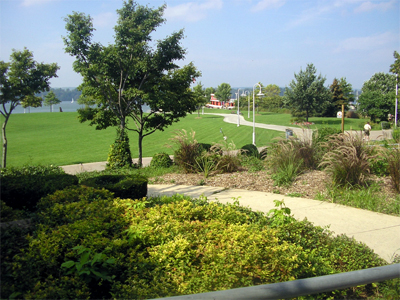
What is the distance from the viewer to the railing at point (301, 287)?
1.36 metres

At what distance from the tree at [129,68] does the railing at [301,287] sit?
35.3ft

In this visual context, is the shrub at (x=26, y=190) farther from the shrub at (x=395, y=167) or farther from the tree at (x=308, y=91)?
the tree at (x=308, y=91)

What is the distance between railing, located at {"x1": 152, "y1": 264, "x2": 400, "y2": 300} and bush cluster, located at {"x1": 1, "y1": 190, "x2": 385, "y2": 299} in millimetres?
1697

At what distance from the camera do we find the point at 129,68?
12.0m

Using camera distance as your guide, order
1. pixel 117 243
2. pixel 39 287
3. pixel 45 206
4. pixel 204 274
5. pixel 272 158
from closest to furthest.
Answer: pixel 39 287 < pixel 204 274 < pixel 117 243 < pixel 45 206 < pixel 272 158

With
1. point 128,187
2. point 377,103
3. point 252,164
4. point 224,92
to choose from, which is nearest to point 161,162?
point 252,164

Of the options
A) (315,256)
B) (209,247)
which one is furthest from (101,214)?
(315,256)

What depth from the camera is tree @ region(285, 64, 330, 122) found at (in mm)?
38812

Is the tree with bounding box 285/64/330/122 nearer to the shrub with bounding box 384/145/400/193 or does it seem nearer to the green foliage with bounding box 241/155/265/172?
the green foliage with bounding box 241/155/265/172

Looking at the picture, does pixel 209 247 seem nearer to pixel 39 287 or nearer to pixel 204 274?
pixel 204 274

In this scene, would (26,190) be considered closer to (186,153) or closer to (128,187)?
(128,187)

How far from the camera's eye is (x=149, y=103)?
12.5 metres

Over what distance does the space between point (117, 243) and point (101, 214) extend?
1.01 metres

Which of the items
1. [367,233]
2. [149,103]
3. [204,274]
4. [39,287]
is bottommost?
[367,233]
